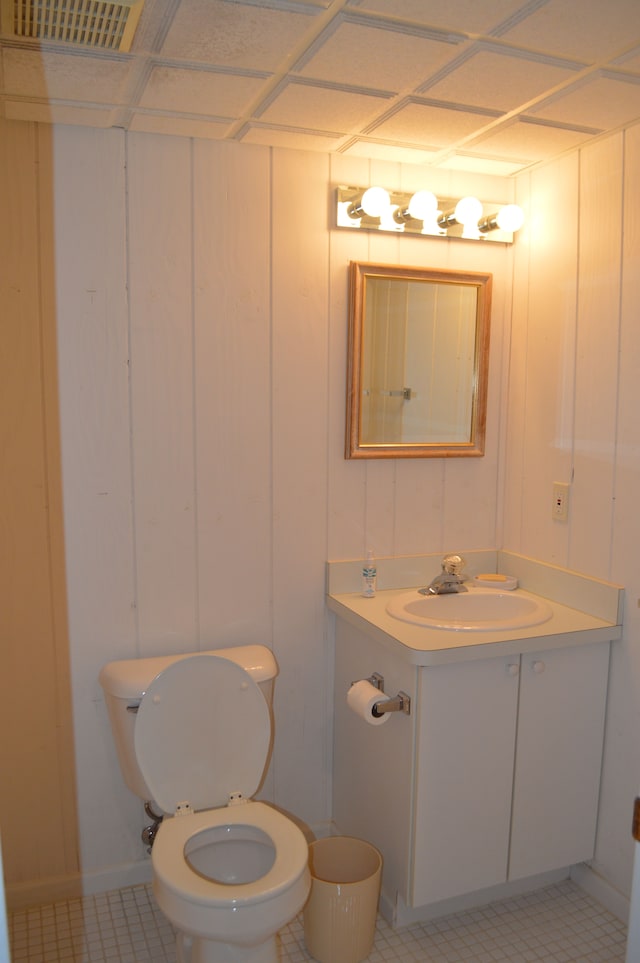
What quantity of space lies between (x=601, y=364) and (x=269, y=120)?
1149 millimetres

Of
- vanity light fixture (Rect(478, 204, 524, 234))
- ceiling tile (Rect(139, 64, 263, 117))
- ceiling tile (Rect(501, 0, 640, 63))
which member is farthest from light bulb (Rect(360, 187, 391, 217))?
ceiling tile (Rect(501, 0, 640, 63))

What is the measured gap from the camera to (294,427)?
94.9 inches

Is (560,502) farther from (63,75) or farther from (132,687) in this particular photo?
(63,75)

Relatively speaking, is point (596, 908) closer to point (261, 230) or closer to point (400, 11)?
point (261, 230)

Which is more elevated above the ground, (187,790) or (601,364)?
(601,364)

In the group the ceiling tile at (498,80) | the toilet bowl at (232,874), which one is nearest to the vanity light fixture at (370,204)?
the ceiling tile at (498,80)

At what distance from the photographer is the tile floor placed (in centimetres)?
208

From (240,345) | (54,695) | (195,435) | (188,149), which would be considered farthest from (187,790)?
(188,149)

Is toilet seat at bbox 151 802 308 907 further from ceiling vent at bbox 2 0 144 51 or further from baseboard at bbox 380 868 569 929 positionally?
ceiling vent at bbox 2 0 144 51

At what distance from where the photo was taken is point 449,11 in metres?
1.47

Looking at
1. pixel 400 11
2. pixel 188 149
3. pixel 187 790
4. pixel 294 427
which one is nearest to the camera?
pixel 400 11

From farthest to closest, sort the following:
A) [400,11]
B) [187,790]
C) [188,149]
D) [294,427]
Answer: [294,427] < [188,149] < [187,790] < [400,11]

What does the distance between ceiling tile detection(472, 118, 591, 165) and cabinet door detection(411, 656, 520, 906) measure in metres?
1.44

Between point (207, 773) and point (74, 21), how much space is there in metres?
1.76
